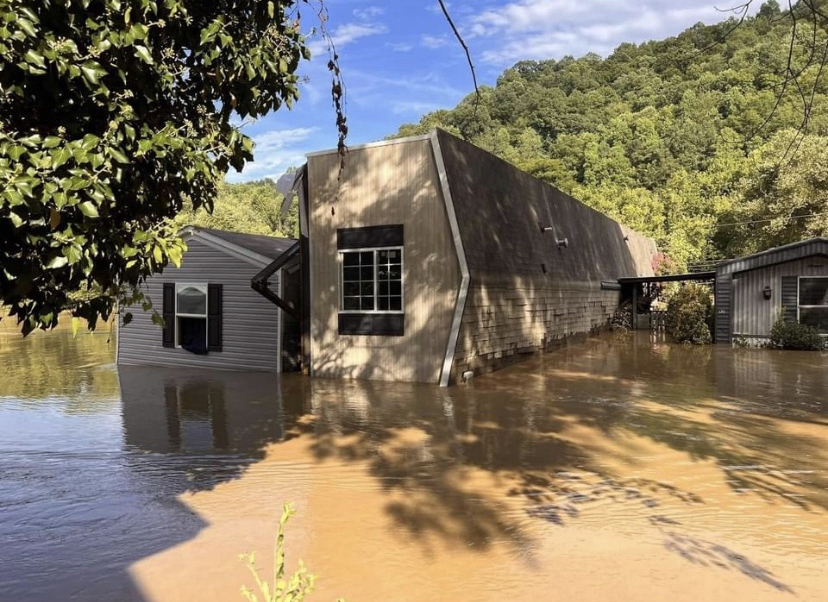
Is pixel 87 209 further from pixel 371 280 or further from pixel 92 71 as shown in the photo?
pixel 371 280

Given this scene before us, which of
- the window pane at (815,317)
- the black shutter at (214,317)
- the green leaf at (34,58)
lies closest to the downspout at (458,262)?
the black shutter at (214,317)

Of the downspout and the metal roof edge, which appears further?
the metal roof edge

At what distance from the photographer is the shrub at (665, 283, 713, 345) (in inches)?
768

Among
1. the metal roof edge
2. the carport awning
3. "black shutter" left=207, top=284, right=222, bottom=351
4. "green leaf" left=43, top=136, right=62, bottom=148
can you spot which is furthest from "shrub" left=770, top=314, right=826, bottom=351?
"green leaf" left=43, top=136, right=62, bottom=148

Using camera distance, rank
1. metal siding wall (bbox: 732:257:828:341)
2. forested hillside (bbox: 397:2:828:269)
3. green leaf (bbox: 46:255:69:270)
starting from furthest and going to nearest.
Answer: forested hillside (bbox: 397:2:828:269)
metal siding wall (bbox: 732:257:828:341)
green leaf (bbox: 46:255:69:270)

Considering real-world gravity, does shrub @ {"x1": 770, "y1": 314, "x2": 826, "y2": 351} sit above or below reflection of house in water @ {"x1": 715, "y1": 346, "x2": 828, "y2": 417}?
above

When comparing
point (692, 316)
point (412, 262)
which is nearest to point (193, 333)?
point (412, 262)

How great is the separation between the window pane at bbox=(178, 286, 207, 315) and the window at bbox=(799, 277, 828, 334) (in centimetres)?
1738

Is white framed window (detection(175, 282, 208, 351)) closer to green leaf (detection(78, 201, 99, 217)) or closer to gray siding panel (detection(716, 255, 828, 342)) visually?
green leaf (detection(78, 201, 99, 217))

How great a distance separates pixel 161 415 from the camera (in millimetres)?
9344

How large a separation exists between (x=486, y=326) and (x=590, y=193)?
3808cm

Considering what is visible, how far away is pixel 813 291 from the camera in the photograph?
56.4 feet

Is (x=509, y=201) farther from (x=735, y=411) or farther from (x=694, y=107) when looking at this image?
(x=694, y=107)

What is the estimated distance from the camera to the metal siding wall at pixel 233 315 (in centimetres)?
1405
